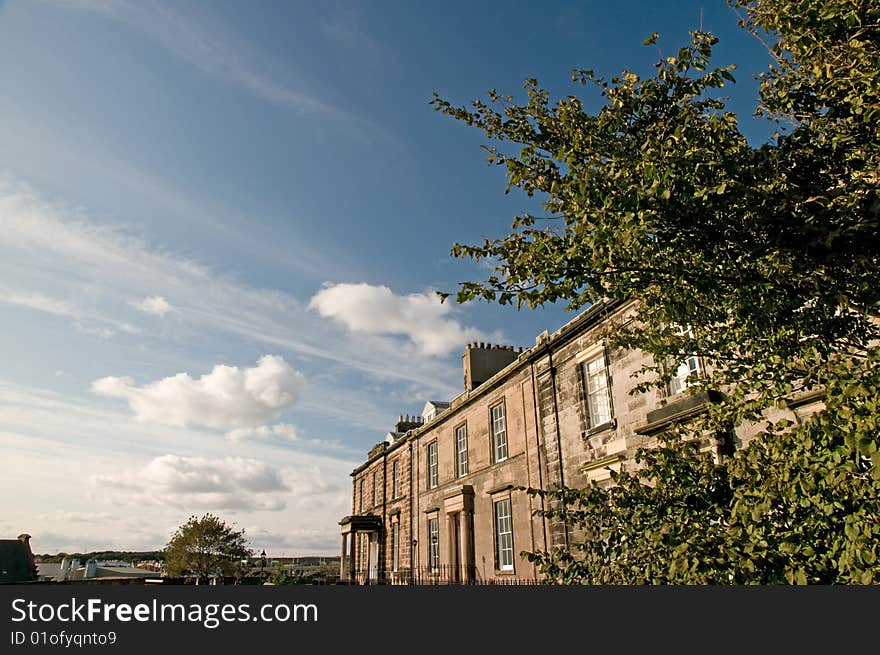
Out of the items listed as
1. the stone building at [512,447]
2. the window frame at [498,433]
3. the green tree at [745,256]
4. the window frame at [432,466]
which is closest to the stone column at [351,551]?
the stone building at [512,447]

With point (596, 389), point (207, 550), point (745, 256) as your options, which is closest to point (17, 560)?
point (207, 550)

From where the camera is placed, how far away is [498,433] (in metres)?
19.9

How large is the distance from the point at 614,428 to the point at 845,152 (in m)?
9.97

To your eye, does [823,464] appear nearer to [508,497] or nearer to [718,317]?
[718,317]

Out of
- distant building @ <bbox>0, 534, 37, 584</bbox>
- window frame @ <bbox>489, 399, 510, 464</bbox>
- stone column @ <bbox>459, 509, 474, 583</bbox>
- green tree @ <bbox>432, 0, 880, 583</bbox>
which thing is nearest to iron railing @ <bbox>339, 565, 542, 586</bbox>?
stone column @ <bbox>459, 509, 474, 583</bbox>

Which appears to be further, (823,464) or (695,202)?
(695,202)

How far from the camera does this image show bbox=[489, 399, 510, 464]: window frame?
1919 cm

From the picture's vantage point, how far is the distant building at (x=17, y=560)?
2394cm

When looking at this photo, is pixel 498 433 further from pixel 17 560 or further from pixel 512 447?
pixel 17 560

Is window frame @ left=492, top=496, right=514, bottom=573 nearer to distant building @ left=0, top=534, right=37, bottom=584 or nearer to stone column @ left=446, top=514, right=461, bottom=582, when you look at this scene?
stone column @ left=446, top=514, right=461, bottom=582

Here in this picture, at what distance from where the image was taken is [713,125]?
4375 mm

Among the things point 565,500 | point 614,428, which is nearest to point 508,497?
point 614,428

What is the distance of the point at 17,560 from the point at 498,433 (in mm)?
23095

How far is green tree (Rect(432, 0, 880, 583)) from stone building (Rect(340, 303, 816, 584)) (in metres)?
3.64
